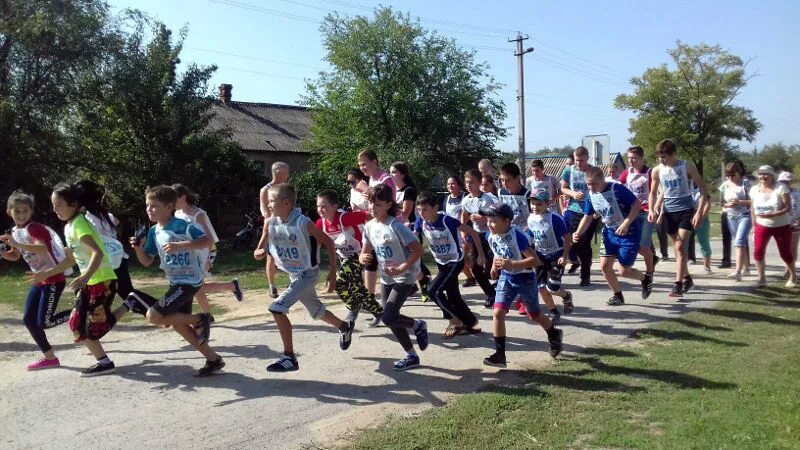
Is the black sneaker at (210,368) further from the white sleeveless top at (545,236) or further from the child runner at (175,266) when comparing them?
the white sleeveless top at (545,236)

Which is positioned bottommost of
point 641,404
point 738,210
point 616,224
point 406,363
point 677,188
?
point 641,404

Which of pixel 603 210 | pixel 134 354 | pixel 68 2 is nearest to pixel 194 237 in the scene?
pixel 134 354

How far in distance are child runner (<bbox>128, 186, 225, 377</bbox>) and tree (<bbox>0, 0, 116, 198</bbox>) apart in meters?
14.5

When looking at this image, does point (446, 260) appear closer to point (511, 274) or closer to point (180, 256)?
point (511, 274)

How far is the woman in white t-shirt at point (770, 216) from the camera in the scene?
30.7 ft

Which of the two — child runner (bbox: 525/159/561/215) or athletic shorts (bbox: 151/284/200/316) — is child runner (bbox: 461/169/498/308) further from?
athletic shorts (bbox: 151/284/200/316)

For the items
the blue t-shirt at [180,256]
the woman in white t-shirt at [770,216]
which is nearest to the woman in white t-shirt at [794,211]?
the woman in white t-shirt at [770,216]

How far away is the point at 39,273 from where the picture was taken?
6160mm

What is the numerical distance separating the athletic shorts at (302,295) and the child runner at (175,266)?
718 millimetres

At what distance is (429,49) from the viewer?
1314 inches

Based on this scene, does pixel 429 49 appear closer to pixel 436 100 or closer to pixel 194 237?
pixel 436 100

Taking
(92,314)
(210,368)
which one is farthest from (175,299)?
(92,314)

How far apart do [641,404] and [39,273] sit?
5.18 m

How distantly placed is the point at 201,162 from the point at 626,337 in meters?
16.7
